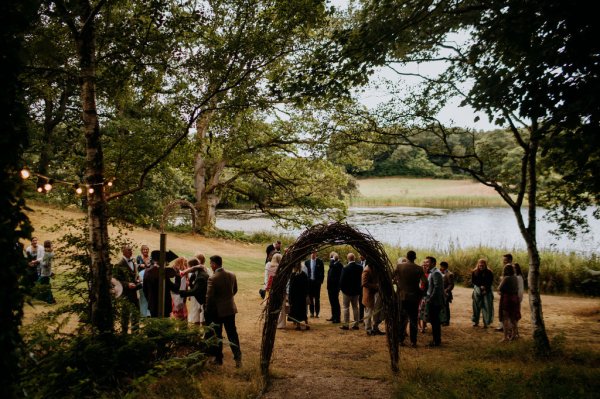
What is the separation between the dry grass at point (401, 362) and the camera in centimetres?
590

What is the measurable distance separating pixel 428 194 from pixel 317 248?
57.3 metres

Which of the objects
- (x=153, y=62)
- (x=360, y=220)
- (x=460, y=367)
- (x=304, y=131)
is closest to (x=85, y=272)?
(x=153, y=62)

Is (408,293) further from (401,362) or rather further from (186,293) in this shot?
(186,293)

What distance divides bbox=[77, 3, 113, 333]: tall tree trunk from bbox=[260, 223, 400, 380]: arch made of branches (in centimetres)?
245

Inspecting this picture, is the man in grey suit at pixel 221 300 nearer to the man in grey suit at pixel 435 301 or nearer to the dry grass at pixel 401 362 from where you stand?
the dry grass at pixel 401 362

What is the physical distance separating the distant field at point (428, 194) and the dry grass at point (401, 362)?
37.2m

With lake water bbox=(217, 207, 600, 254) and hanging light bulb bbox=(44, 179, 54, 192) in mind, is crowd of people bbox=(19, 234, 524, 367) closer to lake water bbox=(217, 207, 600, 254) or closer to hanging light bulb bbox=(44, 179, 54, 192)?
hanging light bulb bbox=(44, 179, 54, 192)

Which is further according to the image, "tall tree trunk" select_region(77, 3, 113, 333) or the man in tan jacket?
the man in tan jacket

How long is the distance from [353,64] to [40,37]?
5.69 m

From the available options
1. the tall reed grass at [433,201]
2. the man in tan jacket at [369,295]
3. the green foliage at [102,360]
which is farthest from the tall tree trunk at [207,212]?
the tall reed grass at [433,201]

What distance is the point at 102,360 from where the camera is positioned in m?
5.26

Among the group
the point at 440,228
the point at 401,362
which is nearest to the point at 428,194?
the point at 440,228

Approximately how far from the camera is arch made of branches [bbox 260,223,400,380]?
6414 mm

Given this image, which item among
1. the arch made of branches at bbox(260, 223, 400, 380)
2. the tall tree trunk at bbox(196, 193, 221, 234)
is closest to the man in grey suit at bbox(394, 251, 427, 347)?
the arch made of branches at bbox(260, 223, 400, 380)
